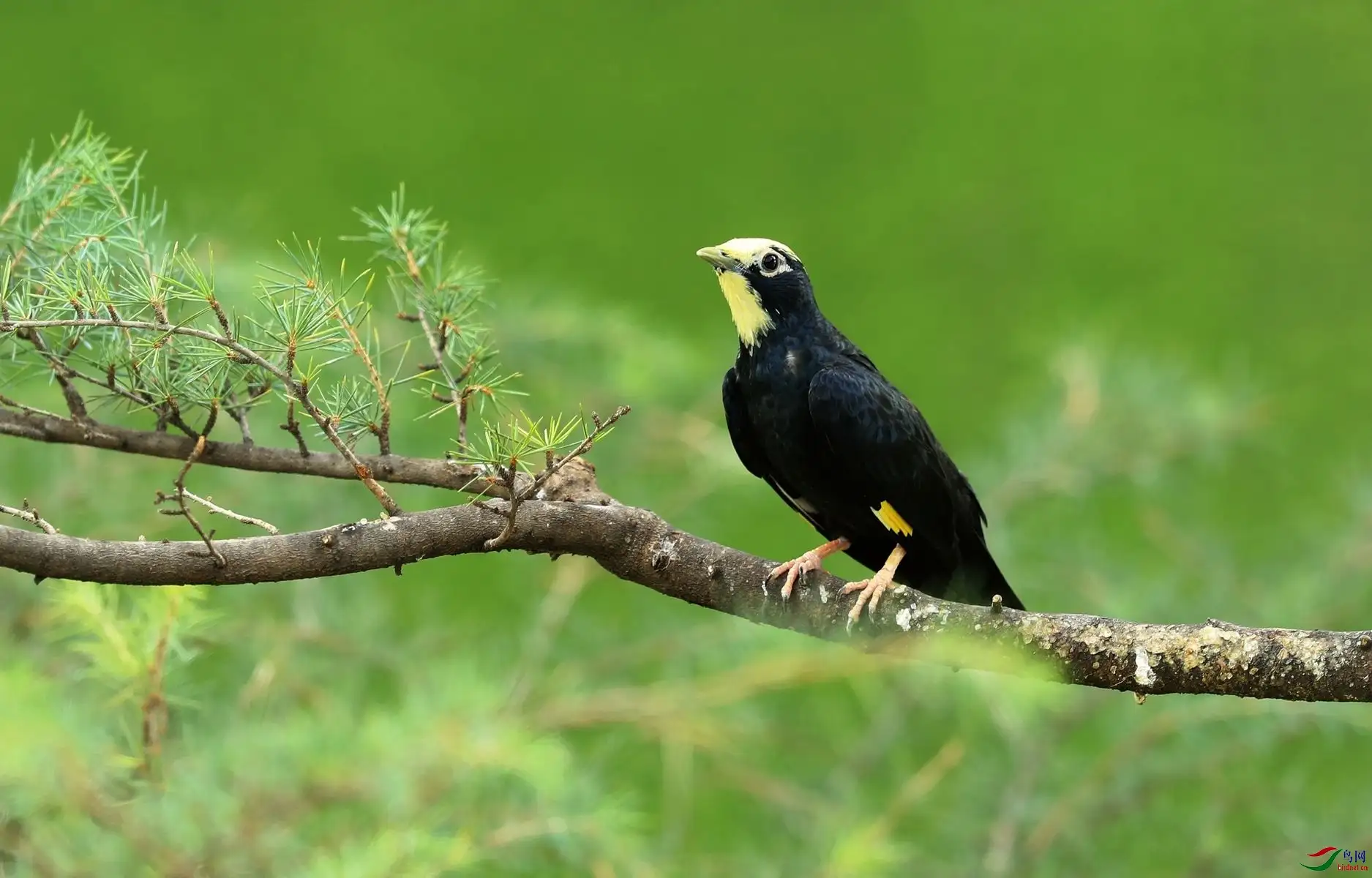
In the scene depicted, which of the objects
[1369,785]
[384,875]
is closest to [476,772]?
[384,875]

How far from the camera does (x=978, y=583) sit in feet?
4.30

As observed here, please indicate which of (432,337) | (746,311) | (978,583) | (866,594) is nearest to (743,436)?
(746,311)

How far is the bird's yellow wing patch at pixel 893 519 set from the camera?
1215 mm

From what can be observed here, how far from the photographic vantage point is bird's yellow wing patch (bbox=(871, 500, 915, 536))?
47.8 inches

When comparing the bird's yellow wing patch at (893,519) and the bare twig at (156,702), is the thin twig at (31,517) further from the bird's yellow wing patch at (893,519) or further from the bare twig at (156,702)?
the bird's yellow wing patch at (893,519)

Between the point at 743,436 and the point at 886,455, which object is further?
the point at 743,436

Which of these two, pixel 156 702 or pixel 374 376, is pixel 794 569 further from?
pixel 156 702

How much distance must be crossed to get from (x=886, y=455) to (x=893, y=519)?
65mm

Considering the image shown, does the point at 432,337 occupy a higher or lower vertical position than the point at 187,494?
higher

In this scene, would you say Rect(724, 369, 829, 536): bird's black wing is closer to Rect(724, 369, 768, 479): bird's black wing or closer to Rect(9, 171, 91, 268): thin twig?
Rect(724, 369, 768, 479): bird's black wing

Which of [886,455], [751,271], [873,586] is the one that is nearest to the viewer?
[873,586]

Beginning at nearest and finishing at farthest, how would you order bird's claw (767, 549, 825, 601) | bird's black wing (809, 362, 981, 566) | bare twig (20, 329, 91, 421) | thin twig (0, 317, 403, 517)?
thin twig (0, 317, 403, 517)
bare twig (20, 329, 91, 421)
bird's claw (767, 549, 825, 601)
bird's black wing (809, 362, 981, 566)

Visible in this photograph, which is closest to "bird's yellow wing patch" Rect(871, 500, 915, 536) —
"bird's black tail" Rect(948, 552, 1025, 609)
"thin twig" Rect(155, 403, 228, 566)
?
"bird's black tail" Rect(948, 552, 1025, 609)

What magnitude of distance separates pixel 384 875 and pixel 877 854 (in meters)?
0.45
